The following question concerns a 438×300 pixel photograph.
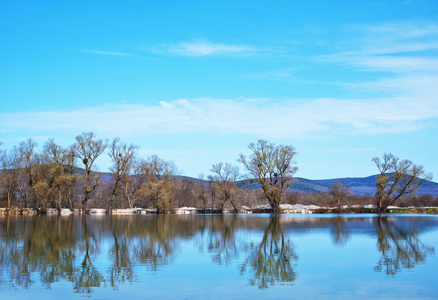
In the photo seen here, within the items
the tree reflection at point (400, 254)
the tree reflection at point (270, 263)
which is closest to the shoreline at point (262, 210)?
the tree reflection at point (400, 254)

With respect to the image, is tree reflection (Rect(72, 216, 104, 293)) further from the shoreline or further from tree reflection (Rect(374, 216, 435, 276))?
the shoreline

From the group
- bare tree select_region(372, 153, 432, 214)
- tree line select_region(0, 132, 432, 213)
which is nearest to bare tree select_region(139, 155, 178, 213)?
tree line select_region(0, 132, 432, 213)

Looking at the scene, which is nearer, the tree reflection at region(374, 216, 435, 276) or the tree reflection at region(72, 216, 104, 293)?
the tree reflection at region(72, 216, 104, 293)

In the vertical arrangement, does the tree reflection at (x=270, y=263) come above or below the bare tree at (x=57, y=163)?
below

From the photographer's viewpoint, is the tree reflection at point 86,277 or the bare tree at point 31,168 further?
the bare tree at point 31,168

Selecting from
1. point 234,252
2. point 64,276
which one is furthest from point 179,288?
point 234,252

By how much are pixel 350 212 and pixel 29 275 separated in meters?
58.7

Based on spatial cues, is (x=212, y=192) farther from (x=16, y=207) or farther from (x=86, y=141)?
(x=16, y=207)

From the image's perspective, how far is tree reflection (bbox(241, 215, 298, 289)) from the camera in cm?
1021

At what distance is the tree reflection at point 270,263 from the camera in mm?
10211

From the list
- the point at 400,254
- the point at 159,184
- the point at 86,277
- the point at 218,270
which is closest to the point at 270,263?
the point at 218,270

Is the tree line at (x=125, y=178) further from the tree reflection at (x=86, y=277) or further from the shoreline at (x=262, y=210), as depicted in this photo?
the tree reflection at (x=86, y=277)

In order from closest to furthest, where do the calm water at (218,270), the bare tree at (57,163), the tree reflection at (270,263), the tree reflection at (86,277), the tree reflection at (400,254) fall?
the calm water at (218,270) → the tree reflection at (86,277) → the tree reflection at (270,263) → the tree reflection at (400,254) → the bare tree at (57,163)

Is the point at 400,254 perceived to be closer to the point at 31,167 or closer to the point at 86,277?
the point at 86,277
